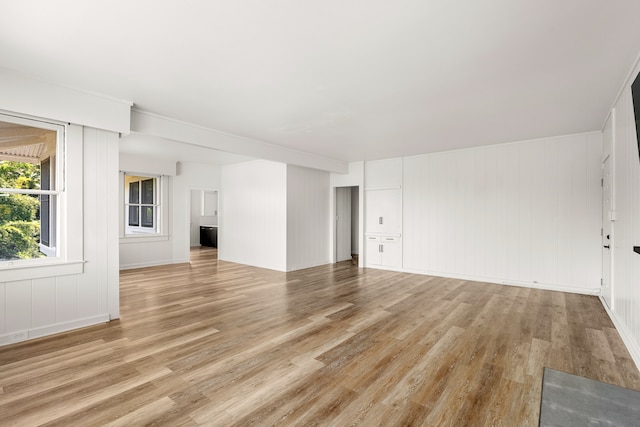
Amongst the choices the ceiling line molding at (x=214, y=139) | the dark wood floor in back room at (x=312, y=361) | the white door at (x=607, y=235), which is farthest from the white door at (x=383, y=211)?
the white door at (x=607, y=235)

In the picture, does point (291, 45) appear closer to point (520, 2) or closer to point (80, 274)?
point (520, 2)

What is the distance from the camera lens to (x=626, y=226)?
317 cm

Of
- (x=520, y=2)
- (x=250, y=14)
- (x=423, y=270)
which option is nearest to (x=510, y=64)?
(x=520, y=2)

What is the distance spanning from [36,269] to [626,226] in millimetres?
6192

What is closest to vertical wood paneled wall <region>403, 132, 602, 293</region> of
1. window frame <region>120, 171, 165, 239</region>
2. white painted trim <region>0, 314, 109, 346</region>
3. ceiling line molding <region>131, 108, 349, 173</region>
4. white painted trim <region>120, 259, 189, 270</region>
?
ceiling line molding <region>131, 108, 349, 173</region>

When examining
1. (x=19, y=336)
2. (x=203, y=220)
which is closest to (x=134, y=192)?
(x=203, y=220)

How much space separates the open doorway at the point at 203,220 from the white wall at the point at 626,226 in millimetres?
11001

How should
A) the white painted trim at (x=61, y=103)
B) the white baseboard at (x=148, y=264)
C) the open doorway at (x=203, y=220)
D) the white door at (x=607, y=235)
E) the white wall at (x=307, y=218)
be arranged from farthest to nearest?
the open doorway at (x=203, y=220)
the white baseboard at (x=148, y=264)
the white wall at (x=307, y=218)
the white door at (x=607, y=235)
the white painted trim at (x=61, y=103)

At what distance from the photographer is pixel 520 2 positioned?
1999mm

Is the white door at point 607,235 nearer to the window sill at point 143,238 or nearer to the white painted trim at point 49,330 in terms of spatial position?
the white painted trim at point 49,330

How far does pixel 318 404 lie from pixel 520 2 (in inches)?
118

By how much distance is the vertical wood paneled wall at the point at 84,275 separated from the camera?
3.16 metres

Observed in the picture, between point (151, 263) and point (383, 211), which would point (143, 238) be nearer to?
point (151, 263)

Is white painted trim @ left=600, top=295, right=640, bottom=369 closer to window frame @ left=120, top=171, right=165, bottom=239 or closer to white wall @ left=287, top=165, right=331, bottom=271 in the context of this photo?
white wall @ left=287, top=165, right=331, bottom=271
